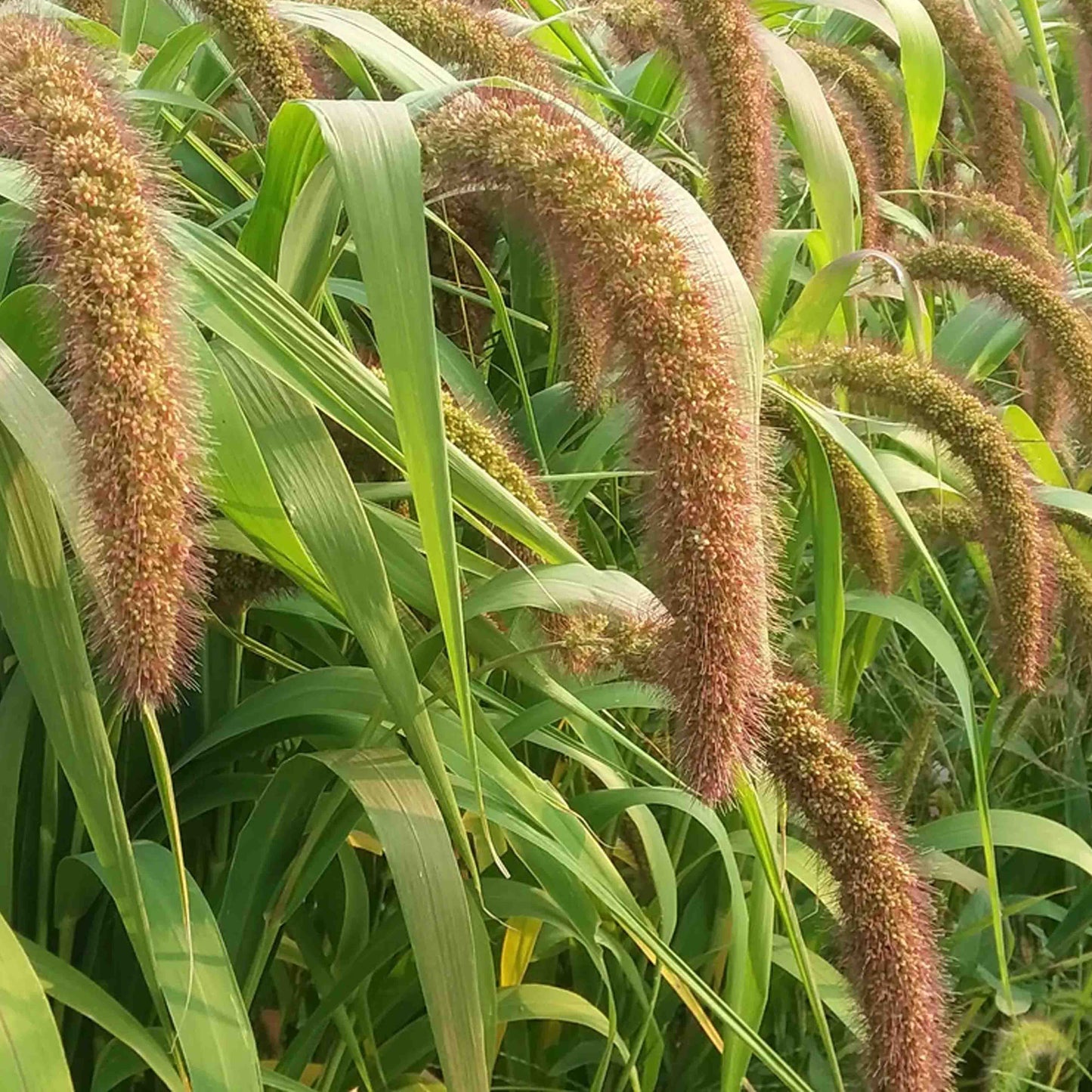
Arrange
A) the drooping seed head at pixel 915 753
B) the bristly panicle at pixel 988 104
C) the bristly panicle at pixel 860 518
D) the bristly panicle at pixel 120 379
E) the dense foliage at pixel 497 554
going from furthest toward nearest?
1. the bristly panicle at pixel 988 104
2. the drooping seed head at pixel 915 753
3. the bristly panicle at pixel 860 518
4. the dense foliage at pixel 497 554
5. the bristly panicle at pixel 120 379

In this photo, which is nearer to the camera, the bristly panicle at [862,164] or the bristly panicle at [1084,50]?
the bristly panicle at [862,164]

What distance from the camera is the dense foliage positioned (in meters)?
0.59

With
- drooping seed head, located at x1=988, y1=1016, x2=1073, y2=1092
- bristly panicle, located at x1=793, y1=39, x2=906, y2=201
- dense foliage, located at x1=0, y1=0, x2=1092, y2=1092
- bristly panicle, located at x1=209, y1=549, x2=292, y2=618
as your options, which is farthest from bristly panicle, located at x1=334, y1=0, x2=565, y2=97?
drooping seed head, located at x1=988, y1=1016, x2=1073, y2=1092

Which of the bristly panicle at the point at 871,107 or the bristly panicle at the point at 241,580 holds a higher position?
the bristly panicle at the point at 871,107

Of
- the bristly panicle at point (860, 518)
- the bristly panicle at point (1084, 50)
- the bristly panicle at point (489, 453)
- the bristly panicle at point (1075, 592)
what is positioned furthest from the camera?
the bristly panicle at point (1084, 50)

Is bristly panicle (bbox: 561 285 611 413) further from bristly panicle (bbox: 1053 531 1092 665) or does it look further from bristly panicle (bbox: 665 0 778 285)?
bristly panicle (bbox: 1053 531 1092 665)

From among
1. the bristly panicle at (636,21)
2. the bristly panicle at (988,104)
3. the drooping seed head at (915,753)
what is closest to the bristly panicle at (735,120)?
the bristly panicle at (636,21)

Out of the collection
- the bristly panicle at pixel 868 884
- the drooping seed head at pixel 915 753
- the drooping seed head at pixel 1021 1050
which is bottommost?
the drooping seed head at pixel 1021 1050

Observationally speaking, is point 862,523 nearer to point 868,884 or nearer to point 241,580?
point 868,884

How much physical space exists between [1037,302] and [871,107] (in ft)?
1.29

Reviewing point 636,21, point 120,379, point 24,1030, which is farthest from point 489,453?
point 636,21

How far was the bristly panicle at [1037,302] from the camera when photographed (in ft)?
3.57

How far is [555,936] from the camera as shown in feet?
3.56

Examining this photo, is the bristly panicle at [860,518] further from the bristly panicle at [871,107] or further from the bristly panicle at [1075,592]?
the bristly panicle at [871,107]
